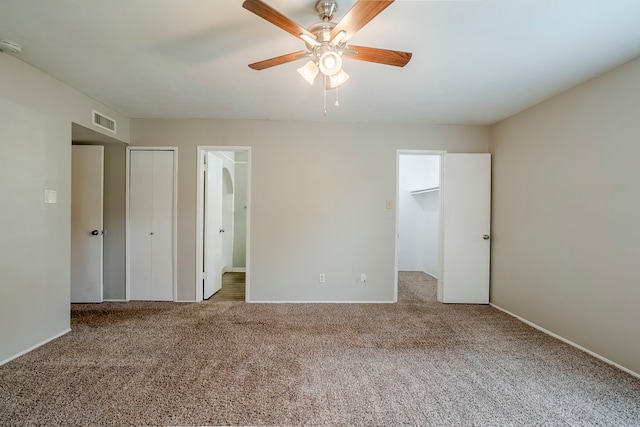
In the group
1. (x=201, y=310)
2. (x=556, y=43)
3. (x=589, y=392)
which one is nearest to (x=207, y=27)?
(x=556, y=43)

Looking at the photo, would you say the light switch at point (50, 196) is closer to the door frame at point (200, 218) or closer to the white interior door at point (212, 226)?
the door frame at point (200, 218)

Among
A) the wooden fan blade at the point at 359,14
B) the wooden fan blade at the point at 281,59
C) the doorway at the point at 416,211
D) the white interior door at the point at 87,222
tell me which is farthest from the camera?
the doorway at the point at 416,211

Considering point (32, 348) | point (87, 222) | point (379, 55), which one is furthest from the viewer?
point (87, 222)

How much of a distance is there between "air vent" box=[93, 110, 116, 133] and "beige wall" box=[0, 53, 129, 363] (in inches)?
9.5

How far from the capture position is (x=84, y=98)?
289 cm

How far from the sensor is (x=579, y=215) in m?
2.53

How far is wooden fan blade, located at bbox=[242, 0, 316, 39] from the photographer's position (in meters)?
1.29

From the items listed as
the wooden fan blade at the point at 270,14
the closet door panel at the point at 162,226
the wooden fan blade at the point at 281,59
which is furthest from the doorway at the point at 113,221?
the wooden fan blade at the point at 270,14

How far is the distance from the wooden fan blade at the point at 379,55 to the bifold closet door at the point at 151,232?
9.87 feet

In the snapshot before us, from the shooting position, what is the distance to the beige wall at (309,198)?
365 centimetres

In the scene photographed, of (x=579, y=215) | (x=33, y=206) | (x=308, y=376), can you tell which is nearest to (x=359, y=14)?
(x=308, y=376)

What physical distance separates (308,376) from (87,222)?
11.6ft

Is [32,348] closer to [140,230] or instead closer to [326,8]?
[140,230]

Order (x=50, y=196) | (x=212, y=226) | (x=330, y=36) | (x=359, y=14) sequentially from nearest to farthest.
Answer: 1. (x=359, y=14)
2. (x=330, y=36)
3. (x=50, y=196)
4. (x=212, y=226)
